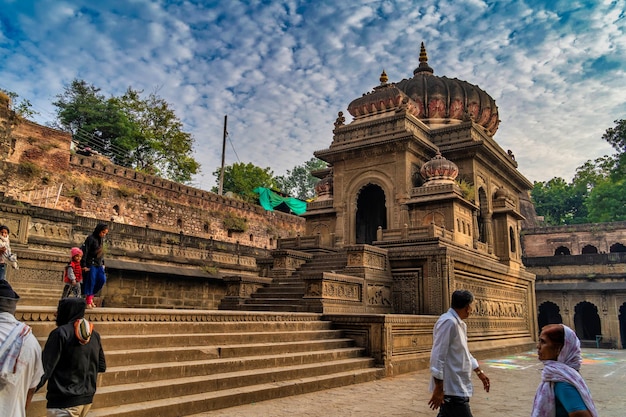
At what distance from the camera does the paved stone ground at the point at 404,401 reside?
211 inches

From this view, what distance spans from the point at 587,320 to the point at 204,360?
87.5 ft

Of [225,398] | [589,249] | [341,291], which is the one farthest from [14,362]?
[589,249]

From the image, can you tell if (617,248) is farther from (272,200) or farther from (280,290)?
(280,290)

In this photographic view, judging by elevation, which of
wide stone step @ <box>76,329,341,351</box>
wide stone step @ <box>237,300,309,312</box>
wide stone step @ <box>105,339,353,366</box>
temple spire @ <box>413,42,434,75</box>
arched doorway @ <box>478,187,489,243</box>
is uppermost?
temple spire @ <box>413,42,434,75</box>

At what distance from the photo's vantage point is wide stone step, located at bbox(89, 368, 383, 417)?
4.65 meters

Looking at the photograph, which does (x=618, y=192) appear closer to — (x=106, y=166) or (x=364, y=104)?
(x=364, y=104)

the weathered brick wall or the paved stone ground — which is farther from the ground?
the weathered brick wall

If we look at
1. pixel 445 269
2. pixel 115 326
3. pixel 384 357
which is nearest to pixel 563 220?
pixel 445 269

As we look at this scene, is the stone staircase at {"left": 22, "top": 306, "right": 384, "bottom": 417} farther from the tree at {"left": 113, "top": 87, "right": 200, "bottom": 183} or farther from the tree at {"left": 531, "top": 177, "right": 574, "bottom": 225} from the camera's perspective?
the tree at {"left": 531, "top": 177, "right": 574, "bottom": 225}

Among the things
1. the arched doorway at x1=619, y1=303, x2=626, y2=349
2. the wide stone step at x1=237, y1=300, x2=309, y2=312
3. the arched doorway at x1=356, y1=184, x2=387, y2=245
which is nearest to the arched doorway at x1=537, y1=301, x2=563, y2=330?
the arched doorway at x1=619, y1=303, x2=626, y2=349

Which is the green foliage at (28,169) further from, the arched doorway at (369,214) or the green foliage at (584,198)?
the green foliage at (584,198)

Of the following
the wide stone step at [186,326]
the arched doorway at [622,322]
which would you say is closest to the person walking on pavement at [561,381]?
the wide stone step at [186,326]

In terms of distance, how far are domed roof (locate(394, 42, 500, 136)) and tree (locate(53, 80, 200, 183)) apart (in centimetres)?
1945

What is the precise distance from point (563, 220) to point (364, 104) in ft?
130
